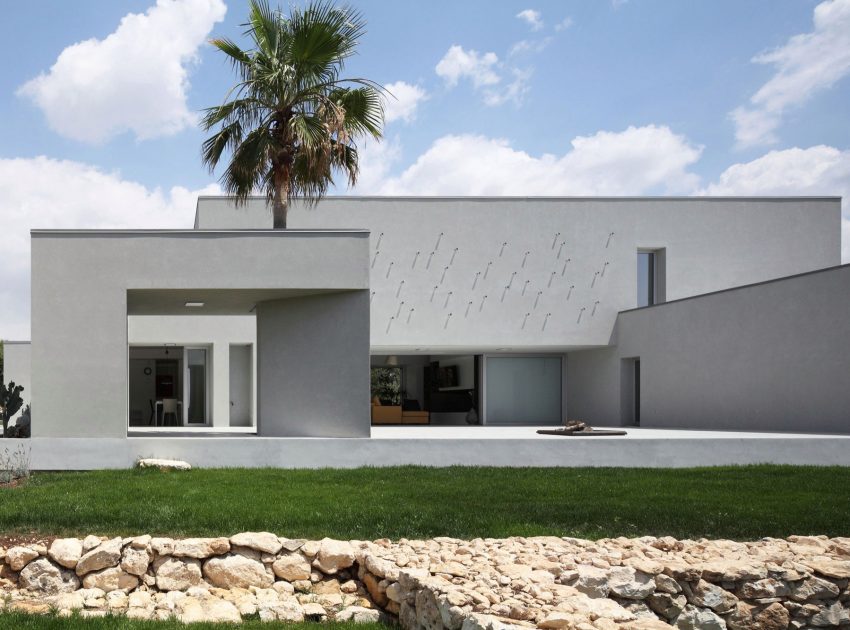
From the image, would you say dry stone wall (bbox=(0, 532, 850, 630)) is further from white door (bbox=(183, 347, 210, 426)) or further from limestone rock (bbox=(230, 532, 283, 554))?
white door (bbox=(183, 347, 210, 426))

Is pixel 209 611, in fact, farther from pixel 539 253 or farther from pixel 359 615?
pixel 539 253

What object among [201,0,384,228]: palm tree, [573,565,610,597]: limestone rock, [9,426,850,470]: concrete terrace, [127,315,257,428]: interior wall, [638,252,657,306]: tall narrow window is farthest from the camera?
[638,252,657,306]: tall narrow window

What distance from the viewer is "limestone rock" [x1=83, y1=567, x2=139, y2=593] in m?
7.43

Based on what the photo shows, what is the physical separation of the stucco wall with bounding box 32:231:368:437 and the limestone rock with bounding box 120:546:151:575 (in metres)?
8.34

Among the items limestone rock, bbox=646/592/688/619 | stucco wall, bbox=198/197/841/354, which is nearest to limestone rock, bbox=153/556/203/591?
limestone rock, bbox=646/592/688/619

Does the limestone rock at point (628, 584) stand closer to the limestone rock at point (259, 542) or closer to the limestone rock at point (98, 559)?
the limestone rock at point (259, 542)

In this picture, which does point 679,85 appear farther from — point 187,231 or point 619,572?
point 619,572

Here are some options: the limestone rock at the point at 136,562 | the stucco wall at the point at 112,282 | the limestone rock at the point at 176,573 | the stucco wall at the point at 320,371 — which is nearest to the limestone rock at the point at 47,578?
the limestone rock at the point at 136,562

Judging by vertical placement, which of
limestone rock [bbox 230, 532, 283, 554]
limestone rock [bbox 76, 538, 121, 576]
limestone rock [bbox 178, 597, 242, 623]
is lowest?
limestone rock [bbox 178, 597, 242, 623]

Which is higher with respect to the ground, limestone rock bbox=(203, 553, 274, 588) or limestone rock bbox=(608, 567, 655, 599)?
limestone rock bbox=(608, 567, 655, 599)

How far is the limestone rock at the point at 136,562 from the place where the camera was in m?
7.48

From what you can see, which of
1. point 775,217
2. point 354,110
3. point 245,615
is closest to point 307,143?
point 354,110

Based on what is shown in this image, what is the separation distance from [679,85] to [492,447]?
818 cm

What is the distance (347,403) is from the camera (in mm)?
16125
